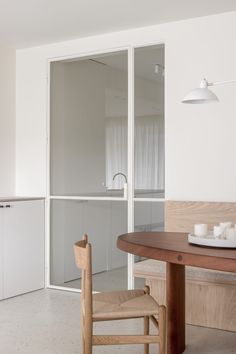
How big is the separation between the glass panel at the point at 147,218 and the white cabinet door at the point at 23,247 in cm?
108

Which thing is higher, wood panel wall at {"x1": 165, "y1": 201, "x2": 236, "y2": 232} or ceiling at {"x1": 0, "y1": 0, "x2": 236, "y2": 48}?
ceiling at {"x1": 0, "y1": 0, "x2": 236, "y2": 48}

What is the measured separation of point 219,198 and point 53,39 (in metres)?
2.29

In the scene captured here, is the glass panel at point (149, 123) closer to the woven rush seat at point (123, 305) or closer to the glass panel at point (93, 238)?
the glass panel at point (93, 238)

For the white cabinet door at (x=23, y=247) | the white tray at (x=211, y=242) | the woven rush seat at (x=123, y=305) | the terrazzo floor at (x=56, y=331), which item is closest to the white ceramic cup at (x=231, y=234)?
the white tray at (x=211, y=242)

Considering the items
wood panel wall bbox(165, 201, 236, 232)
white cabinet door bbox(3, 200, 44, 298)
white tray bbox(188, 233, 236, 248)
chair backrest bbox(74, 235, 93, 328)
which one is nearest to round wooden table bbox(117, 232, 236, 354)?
white tray bbox(188, 233, 236, 248)

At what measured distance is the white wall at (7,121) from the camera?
502cm

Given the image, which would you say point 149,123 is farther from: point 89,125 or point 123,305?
point 123,305

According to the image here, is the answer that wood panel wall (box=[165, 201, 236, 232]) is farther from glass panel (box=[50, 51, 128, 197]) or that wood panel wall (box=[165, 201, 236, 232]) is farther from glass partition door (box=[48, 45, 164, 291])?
glass panel (box=[50, 51, 128, 197])

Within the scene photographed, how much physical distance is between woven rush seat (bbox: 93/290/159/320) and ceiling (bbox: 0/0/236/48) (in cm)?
224

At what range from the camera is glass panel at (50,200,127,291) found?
4520 millimetres

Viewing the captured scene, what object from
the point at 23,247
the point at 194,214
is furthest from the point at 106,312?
the point at 23,247

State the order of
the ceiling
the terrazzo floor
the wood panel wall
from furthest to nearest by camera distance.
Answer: the wood panel wall
the ceiling
the terrazzo floor

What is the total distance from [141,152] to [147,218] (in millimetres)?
606

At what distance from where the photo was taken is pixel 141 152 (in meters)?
4.40
